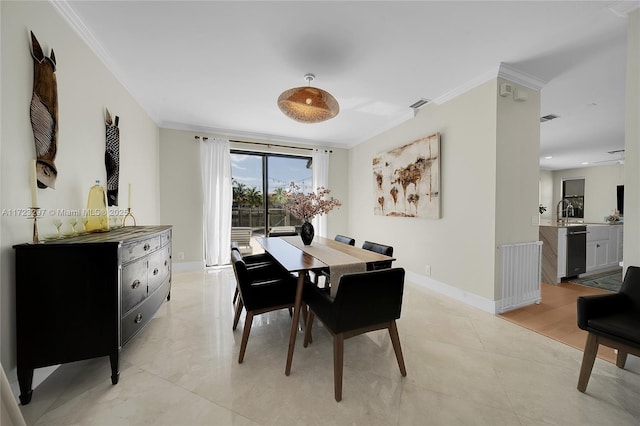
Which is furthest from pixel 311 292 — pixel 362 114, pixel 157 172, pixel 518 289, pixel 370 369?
pixel 157 172

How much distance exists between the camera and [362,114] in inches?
147

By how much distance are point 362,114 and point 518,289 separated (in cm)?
306

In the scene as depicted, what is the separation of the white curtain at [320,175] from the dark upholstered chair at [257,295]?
125 inches

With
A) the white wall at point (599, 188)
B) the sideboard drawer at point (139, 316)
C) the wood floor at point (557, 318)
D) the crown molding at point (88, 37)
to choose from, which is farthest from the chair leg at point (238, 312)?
the white wall at point (599, 188)

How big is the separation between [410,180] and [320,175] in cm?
206

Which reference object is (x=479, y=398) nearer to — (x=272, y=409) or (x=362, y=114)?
(x=272, y=409)

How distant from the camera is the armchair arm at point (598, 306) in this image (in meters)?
1.52

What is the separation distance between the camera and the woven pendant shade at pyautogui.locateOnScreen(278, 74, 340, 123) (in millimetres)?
2070

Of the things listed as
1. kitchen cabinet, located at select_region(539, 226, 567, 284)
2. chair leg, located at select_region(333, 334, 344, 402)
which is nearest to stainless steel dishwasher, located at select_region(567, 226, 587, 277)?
kitchen cabinet, located at select_region(539, 226, 567, 284)

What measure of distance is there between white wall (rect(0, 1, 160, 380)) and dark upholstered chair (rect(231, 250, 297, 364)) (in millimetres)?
1247

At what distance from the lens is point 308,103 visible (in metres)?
2.13

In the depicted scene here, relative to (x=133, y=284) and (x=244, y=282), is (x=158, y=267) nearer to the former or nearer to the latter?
(x=133, y=284)

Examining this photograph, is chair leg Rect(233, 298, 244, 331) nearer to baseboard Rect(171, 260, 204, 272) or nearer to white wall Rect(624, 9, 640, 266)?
baseboard Rect(171, 260, 204, 272)

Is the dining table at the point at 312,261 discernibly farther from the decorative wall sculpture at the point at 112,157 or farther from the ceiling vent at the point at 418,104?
the ceiling vent at the point at 418,104
